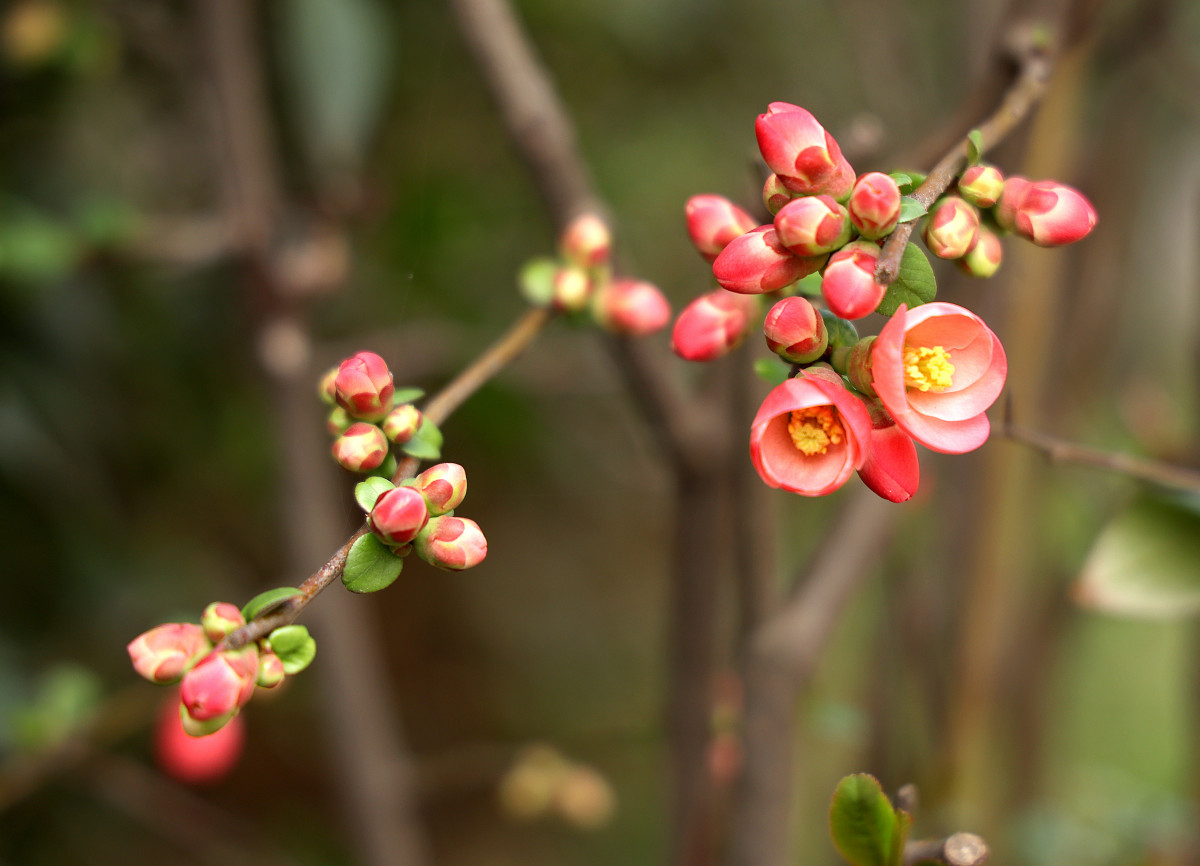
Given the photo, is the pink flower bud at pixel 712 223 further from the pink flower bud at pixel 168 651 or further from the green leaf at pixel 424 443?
the pink flower bud at pixel 168 651

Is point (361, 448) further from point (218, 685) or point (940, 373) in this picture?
point (940, 373)

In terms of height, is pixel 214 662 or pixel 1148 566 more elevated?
pixel 1148 566

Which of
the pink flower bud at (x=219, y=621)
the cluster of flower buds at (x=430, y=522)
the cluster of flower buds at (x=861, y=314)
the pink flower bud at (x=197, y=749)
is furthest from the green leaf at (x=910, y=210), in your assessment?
the pink flower bud at (x=197, y=749)

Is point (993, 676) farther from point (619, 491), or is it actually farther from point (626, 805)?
point (619, 491)

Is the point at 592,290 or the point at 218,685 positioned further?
the point at 592,290

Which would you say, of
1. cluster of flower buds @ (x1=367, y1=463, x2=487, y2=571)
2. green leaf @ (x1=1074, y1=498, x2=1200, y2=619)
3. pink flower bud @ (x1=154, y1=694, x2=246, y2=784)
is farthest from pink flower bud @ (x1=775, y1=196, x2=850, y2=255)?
pink flower bud @ (x1=154, y1=694, x2=246, y2=784)

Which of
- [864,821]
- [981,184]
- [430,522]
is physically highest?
[981,184]

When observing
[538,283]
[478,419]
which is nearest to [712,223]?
[538,283]

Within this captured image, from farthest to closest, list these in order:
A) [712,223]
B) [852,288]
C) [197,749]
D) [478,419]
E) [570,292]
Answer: [478,419] → [197,749] → [570,292] → [712,223] → [852,288]
